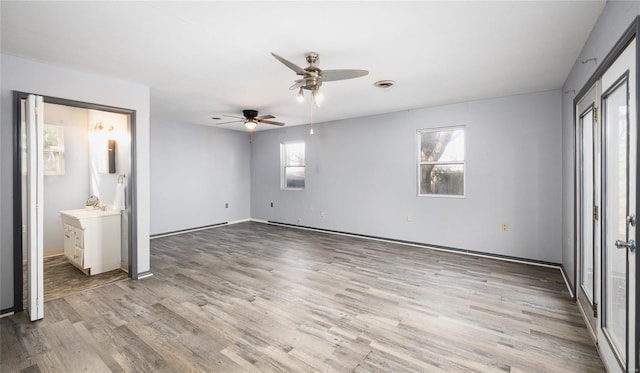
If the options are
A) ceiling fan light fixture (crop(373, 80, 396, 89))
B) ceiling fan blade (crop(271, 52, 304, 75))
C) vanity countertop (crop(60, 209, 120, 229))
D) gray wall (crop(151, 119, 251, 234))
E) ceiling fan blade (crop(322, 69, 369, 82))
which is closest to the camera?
ceiling fan blade (crop(271, 52, 304, 75))

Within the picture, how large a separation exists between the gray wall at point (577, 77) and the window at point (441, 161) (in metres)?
1.38

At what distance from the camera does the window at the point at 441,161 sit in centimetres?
491

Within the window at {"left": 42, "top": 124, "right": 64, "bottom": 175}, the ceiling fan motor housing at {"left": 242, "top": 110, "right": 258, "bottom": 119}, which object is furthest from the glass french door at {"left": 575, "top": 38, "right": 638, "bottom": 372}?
the window at {"left": 42, "top": 124, "right": 64, "bottom": 175}

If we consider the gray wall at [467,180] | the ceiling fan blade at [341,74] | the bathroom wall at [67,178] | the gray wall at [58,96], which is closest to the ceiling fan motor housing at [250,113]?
the gray wall at [58,96]

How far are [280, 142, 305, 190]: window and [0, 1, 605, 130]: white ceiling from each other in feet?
10.9

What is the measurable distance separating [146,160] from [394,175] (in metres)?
4.09

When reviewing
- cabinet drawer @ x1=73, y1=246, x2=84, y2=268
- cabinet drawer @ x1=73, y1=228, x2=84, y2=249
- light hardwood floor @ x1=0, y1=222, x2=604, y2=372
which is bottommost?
light hardwood floor @ x1=0, y1=222, x2=604, y2=372

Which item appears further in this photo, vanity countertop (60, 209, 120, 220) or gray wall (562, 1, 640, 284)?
vanity countertop (60, 209, 120, 220)

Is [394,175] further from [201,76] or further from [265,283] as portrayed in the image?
[201,76]

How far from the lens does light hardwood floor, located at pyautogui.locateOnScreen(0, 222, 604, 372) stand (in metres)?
2.08

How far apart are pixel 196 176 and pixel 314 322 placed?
539cm

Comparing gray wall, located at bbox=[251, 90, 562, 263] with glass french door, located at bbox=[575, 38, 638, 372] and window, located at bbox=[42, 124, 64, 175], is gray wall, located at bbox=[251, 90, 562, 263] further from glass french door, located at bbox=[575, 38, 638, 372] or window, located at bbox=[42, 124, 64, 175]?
window, located at bbox=[42, 124, 64, 175]

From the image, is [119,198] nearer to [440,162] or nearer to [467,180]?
[440,162]

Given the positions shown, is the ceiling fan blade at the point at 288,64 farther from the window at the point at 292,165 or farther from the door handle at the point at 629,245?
the window at the point at 292,165
